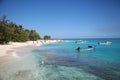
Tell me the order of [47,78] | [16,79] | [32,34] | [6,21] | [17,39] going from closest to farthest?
[16,79] < [47,78] < [6,21] < [17,39] < [32,34]

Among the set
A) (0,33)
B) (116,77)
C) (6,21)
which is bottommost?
(116,77)

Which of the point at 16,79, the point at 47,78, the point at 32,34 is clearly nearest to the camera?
the point at 16,79

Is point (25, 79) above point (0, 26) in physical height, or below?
below

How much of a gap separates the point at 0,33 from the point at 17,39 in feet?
41.7

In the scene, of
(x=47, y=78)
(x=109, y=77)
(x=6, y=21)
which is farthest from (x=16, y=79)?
(x=6, y=21)

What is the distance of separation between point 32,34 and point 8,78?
64990mm

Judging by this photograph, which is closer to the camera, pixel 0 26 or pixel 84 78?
pixel 84 78

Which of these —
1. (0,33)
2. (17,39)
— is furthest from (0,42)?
(17,39)

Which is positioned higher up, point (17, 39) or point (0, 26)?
point (0, 26)

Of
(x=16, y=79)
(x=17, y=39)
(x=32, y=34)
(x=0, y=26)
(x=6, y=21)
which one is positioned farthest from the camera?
(x=32, y=34)

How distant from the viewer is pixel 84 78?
10781 mm

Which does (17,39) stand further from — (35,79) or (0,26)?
(35,79)

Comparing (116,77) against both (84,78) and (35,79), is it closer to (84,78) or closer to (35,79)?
(84,78)

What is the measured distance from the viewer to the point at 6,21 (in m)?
39.3
